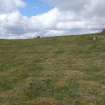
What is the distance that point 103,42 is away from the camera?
76188 millimetres

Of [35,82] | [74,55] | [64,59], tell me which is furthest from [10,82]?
[74,55]

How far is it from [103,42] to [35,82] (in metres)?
35.5

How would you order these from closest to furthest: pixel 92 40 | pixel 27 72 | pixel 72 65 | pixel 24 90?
pixel 24 90 → pixel 27 72 → pixel 72 65 → pixel 92 40

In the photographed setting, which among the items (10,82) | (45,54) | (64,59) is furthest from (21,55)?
(10,82)

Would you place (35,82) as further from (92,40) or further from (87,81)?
(92,40)

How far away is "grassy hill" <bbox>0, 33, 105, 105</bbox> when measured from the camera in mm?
37425

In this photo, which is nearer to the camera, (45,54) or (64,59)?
(64,59)

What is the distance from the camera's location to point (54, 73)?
1948 inches

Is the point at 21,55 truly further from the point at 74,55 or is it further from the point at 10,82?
the point at 10,82

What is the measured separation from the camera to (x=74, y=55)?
65812 mm

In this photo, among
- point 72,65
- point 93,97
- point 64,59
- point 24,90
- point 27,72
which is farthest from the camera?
point 64,59

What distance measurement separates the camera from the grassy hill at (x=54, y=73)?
37425mm

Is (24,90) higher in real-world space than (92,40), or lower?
lower

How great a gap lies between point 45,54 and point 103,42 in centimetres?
1557
